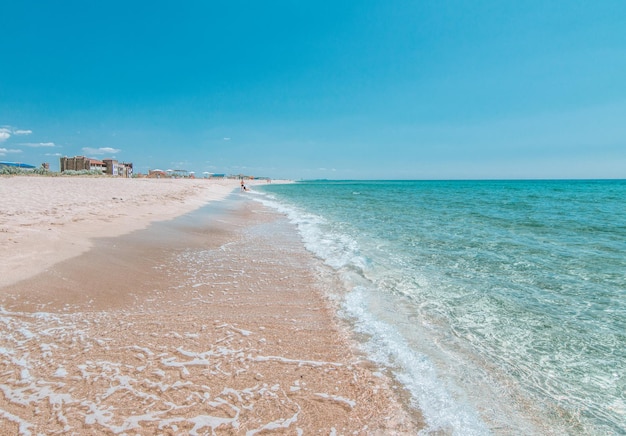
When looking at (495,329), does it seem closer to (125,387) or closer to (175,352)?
(175,352)

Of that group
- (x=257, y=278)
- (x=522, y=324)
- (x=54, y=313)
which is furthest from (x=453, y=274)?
(x=54, y=313)

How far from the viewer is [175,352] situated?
11.8ft

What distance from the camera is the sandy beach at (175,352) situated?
2.65 m

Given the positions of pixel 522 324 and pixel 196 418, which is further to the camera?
pixel 522 324

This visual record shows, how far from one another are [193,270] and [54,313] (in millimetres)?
2660

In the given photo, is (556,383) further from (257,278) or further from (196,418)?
(257,278)

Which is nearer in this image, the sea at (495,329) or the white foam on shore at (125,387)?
the white foam on shore at (125,387)

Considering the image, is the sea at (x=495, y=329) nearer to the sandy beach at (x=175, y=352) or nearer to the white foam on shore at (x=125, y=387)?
the sandy beach at (x=175, y=352)

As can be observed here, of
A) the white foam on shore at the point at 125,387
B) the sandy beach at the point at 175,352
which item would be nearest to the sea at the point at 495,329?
the sandy beach at the point at 175,352

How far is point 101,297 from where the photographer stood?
5113mm

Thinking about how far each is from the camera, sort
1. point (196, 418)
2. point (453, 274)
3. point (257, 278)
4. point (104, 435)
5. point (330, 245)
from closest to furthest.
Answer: point (104, 435) < point (196, 418) < point (257, 278) < point (453, 274) < point (330, 245)

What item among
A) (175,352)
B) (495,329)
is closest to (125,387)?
(175,352)

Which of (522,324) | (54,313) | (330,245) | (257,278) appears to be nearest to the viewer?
(54,313)

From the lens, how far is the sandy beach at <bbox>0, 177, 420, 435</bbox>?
265cm
